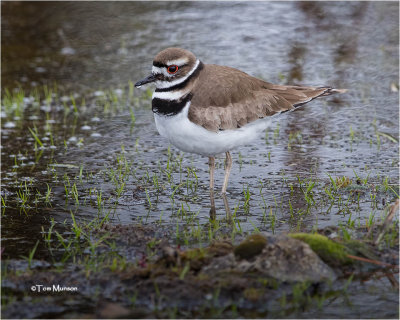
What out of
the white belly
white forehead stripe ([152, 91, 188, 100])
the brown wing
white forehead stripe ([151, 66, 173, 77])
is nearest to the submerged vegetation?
the white belly

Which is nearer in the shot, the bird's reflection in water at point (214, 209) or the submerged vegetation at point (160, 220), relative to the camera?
the submerged vegetation at point (160, 220)

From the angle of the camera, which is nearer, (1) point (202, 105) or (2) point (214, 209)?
(1) point (202, 105)

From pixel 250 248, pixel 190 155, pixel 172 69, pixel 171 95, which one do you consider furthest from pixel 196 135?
pixel 190 155

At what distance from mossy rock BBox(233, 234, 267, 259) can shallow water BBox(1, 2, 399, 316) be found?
1090 mm

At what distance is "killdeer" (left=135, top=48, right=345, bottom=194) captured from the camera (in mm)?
6621

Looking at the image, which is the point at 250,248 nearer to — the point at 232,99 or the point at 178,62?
the point at 232,99

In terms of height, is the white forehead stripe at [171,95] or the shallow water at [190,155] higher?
the white forehead stripe at [171,95]

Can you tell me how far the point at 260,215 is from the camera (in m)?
6.78

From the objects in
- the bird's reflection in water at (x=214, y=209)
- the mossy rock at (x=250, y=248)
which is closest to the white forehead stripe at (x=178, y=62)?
the bird's reflection in water at (x=214, y=209)

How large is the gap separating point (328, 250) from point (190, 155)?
12.0 ft

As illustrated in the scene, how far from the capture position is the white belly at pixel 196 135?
6577 millimetres

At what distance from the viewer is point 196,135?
661 centimetres

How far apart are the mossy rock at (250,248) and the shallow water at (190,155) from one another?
1090 millimetres

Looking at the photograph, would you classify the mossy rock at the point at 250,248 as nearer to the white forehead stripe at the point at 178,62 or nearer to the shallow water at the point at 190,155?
the shallow water at the point at 190,155
